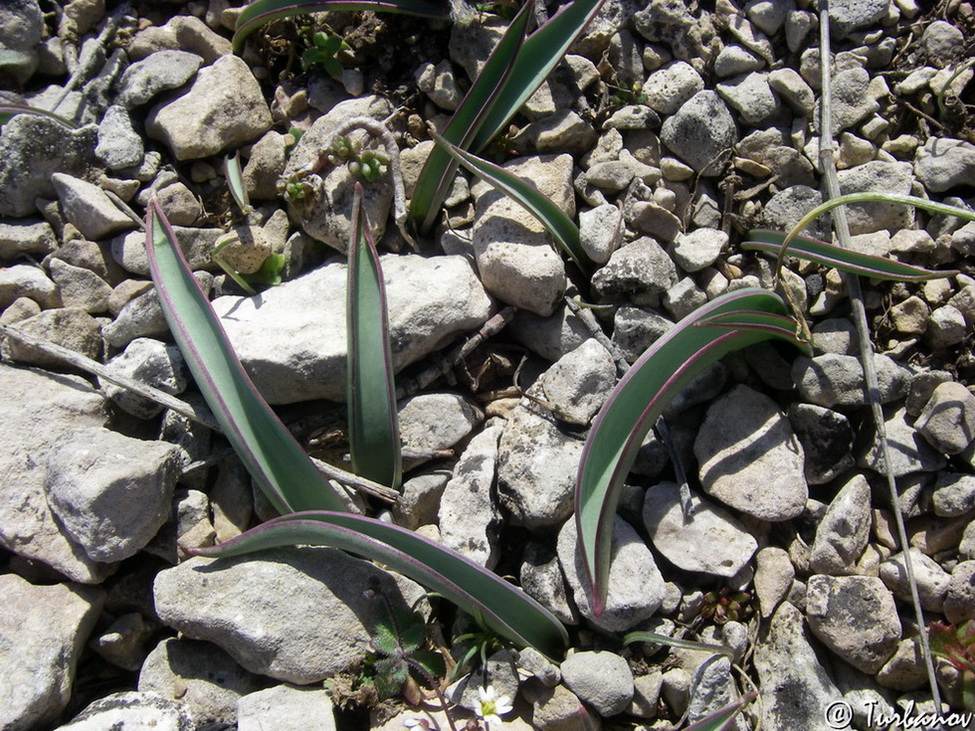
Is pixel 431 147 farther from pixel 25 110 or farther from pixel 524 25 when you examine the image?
pixel 25 110

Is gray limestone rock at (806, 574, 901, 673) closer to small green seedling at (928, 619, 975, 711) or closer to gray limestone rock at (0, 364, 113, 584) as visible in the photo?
small green seedling at (928, 619, 975, 711)

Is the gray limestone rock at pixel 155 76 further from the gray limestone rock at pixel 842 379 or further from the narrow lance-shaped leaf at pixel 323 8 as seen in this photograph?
the gray limestone rock at pixel 842 379

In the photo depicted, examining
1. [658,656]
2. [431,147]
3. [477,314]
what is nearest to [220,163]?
[431,147]

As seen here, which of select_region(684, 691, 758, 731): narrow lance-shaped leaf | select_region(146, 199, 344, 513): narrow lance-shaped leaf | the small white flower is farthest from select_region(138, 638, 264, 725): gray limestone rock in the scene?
select_region(684, 691, 758, 731): narrow lance-shaped leaf

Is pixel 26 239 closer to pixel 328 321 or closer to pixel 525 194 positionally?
pixel 328 321

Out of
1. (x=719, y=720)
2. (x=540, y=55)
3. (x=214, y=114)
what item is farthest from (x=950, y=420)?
(x=214, y=114)

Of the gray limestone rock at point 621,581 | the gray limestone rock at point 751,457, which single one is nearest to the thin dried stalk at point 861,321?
the gray limestone rock at point 751,457

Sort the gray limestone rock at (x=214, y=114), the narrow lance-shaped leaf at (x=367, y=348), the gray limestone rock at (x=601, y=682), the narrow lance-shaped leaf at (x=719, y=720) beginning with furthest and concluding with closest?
1. the gray limestone rock at (x=214, y=114)
2. the narrow lance-shaped leaf at (x=367, y=348)
3. the gray limestone rock at (x=601, y=682)
4. the narrow lance-shaped leaf at (x=719, y=720)
